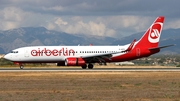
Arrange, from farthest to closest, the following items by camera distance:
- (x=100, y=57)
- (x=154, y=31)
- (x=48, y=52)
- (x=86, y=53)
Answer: (x=154, y=31) < (x=86, y=53) < (x=100, y=57) < (x=48, y=52)

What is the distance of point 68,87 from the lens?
3619cm

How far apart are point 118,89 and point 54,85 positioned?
20.2 feet

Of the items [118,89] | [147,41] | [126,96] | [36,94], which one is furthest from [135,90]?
[147,41]

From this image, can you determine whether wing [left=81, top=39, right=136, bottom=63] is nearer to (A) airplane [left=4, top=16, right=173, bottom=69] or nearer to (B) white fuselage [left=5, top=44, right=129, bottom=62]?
(A) airplane [left=4, top=16, right=173, bottom=69]

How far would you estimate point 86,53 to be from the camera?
70.8m

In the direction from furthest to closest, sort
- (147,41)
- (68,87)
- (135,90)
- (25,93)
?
(147,41) → (68,87) → (135,90) → (25,93)

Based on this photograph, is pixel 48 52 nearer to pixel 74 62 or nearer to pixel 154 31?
pixel 74 62

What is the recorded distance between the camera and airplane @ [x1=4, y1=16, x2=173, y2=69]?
227 ft

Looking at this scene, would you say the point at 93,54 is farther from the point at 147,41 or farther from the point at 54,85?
the point at 54,85

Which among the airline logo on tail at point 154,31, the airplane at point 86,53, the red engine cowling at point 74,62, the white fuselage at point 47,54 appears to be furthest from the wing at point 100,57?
the airline logo on tail at point 154,31

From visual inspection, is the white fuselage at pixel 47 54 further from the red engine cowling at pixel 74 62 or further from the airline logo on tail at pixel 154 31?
the airline logo on tail at pixel 154 31

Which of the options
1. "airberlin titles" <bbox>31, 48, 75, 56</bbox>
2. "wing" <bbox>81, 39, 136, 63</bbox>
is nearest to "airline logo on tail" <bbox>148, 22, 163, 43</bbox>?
"wing" <bbox>81, 39, 136, 63</bbox>

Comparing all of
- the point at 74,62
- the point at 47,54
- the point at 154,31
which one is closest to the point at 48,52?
the point at 47,54

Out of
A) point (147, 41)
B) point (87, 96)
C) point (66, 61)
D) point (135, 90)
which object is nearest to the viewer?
point (87, 96)
